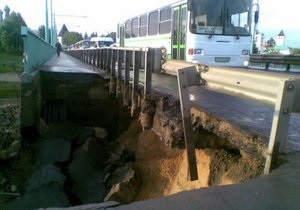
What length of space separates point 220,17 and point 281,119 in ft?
38.5

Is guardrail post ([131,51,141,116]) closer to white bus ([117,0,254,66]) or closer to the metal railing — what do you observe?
the metal railing

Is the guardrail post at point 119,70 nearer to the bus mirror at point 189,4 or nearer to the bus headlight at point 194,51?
the bus mirror at point 189,4

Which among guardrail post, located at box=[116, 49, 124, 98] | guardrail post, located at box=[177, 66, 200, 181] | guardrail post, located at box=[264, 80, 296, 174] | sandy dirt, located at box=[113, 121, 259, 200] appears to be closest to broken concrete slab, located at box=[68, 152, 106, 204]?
sandy dirt, located at box=[113, 121, 259, 200]

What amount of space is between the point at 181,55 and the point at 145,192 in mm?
9534

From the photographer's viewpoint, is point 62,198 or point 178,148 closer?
point 178,148

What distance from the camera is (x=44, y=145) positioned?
984 cm

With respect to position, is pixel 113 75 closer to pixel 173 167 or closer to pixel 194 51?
pixel 194 51

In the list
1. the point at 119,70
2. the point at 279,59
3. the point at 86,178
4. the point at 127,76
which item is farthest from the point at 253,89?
the point at 279,59

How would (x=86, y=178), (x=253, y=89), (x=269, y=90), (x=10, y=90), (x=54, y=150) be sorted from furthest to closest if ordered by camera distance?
(x=10, y=90) → (x=54, y=150) → (x=86, y=178) → (x=253, y=89) → (x=269, y=90)

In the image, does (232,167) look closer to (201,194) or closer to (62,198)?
(201,194)

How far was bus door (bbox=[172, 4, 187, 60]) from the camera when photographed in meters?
14.7

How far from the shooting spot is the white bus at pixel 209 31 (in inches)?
561

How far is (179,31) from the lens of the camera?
15102 millimetres

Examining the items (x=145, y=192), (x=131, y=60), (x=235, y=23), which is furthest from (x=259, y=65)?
(x=145, y=192)
